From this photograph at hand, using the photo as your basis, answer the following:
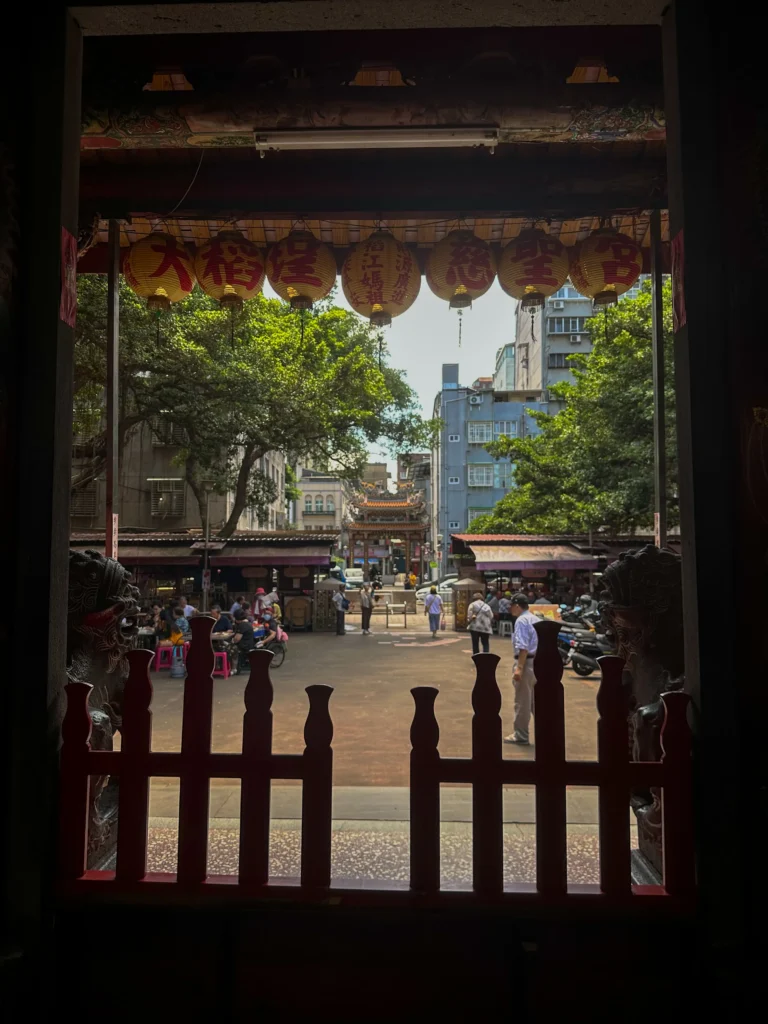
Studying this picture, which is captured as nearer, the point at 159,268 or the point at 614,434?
the point at 159,268

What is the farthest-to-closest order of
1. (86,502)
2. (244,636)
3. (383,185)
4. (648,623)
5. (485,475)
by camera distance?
(485,475) < (86,502) < (244,636) < (383,185) < (648,623)

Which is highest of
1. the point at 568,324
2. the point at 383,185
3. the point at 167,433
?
the point at 568,324

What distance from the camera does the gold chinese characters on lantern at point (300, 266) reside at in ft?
12.8

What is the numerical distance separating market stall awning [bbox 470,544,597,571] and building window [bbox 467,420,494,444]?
22138 mm

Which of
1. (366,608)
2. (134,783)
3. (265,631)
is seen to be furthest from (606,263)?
(366,608)

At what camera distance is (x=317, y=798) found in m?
1.97

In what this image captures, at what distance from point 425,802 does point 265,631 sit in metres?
11.0

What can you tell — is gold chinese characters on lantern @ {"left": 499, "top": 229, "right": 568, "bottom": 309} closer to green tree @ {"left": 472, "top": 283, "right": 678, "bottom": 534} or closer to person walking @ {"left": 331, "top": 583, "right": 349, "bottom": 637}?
green tree @ {"left": 472, "top": 283, "right": 678, "bottom": 534}

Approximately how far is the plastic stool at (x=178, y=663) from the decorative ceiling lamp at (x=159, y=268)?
8.93 meters

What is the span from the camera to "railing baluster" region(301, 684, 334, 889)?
1941mm

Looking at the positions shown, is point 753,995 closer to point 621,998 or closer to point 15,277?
point 621,998

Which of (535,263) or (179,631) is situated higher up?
(535,263)

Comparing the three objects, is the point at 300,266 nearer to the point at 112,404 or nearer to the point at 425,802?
the point at 112,404

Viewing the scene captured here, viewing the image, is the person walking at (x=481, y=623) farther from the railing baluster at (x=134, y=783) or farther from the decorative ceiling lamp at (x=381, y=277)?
the railing baluster at (x=134, y=783)
